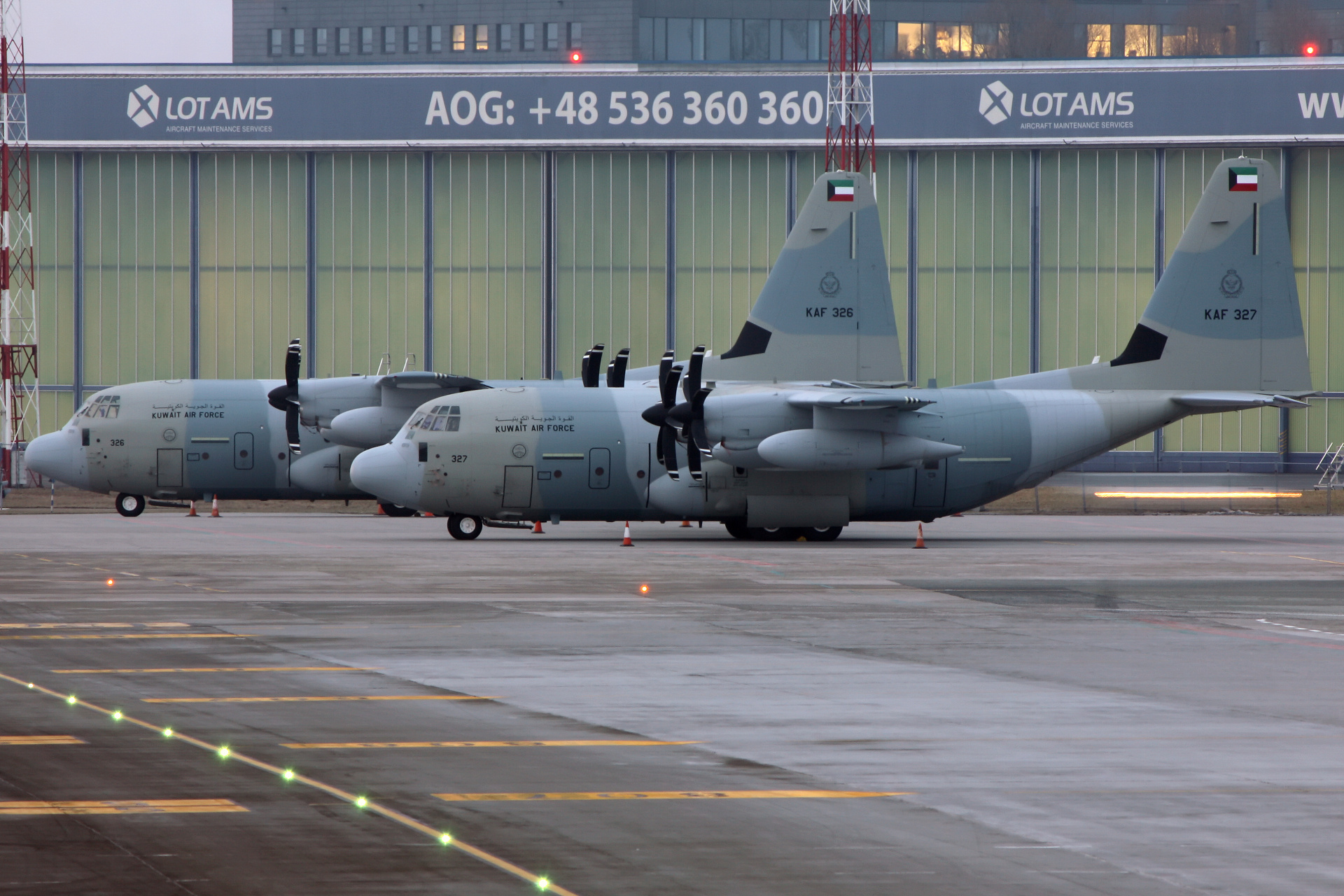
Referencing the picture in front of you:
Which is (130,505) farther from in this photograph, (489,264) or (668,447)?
(489,264)

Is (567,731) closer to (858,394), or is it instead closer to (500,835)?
(500,835)

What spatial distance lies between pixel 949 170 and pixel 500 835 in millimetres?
63486

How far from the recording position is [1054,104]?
68.8 meters

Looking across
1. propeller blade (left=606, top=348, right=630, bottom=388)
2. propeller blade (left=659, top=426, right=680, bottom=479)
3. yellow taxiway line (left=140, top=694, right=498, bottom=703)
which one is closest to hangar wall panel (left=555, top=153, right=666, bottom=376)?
propeller blade (left=606, top=348, right=630, bottom=388)

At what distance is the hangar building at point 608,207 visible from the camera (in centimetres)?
6912

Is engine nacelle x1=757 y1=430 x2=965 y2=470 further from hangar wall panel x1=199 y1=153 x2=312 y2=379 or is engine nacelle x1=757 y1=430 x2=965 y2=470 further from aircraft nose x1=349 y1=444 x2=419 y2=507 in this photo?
hangar wall panel x1=199 y1=153 x2=312 y2=379

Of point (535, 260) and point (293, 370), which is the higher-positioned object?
point (535, 260)

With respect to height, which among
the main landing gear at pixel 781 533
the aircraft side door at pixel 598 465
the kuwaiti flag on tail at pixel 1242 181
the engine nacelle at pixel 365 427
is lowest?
the main landing gear at pixel 781 533

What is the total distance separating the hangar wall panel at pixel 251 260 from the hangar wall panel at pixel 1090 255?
107 feet

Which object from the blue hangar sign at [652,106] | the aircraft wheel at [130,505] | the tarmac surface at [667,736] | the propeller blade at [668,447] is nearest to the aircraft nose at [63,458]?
the aircraft wheel at [130,505]

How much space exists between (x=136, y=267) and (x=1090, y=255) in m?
42.0

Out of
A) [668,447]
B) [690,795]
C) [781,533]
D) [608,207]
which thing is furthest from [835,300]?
[690,795]

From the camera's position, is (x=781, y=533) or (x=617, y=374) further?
(x=617, y=374)

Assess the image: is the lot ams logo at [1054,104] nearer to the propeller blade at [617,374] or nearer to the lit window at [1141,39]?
the propeller blade at [617,374]
